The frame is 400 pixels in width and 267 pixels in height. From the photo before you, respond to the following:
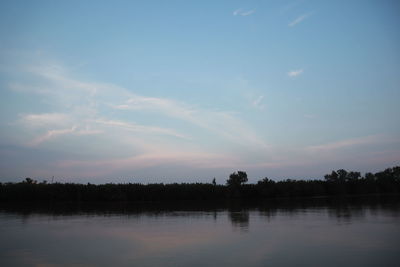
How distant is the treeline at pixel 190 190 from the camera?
79562 mm

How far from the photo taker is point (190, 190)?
91.0 meters

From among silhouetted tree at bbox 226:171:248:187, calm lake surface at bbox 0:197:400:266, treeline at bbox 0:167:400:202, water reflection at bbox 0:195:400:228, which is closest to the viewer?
calm lake surface at bbox 0:197:400:266

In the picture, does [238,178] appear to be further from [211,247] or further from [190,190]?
[211,247]

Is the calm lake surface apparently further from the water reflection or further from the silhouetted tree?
the silhouetted tree

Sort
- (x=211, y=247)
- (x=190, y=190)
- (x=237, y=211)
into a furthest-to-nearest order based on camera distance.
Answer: (x=190, y=190)
(x=237, y=211)
(x=211, y=247)

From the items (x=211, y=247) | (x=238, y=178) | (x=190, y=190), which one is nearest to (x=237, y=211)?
(x=211, y=247)

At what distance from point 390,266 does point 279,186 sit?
8989 centimetres

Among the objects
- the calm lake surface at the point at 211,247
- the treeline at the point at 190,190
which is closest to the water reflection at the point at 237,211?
the calm lake surface at the point at 211,247

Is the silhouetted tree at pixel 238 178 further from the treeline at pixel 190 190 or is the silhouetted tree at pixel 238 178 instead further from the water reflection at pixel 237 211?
the water reflection at pixel 237 211

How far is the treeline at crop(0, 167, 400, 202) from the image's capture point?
7956 centimetres

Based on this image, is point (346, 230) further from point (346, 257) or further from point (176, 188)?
point (176, 188)

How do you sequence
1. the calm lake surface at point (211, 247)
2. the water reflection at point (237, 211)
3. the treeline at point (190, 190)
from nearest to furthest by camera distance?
1. the calm lake surface at point (211, 247)
2. the water reflection at point (237, 211)
3. the treeline at point (190, 190)

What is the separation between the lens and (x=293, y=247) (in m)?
16.8

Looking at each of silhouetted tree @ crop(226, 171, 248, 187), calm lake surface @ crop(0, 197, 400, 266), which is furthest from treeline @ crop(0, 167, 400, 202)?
calm lake surface @ crop(0, 197, 400, 266)
